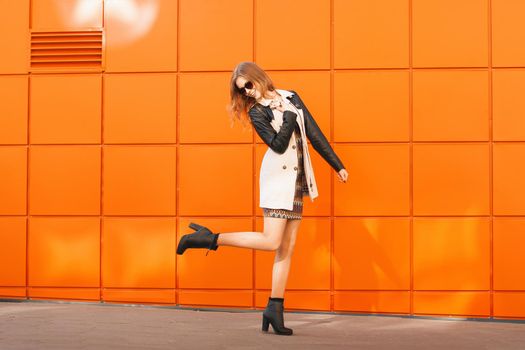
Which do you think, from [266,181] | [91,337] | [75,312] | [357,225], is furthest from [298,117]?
[75,312]

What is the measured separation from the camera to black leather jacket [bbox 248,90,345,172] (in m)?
3.97

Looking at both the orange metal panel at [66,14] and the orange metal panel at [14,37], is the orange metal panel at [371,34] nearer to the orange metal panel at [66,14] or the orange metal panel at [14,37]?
the orange metal panel at [66,14]

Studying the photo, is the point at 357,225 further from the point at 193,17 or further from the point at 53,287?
the point at 53,287

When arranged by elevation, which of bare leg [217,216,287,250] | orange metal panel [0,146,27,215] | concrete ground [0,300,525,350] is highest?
orange metal panel [0,146,27,215]

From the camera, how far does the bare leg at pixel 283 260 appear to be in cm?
412

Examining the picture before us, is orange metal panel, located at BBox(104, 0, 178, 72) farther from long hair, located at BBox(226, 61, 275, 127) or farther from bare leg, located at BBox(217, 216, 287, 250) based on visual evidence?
bare leg, located at BBox(217, 216, 287, 250)

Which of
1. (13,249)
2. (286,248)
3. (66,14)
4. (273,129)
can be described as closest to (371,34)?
(273,129)

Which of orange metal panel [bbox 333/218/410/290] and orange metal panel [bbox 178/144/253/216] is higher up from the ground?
orange metal panel [bbox 178/144/253/216]

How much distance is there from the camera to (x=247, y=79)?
4.01 m

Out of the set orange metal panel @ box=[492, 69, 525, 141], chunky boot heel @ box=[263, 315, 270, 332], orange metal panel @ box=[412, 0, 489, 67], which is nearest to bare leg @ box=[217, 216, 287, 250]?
chunky boot heel @ box=[263, 315, 270, 332]

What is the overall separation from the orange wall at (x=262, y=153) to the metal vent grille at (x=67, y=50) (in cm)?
4

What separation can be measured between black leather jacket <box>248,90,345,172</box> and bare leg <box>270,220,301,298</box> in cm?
43

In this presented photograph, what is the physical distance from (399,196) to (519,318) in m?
1.11

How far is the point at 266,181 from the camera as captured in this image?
4.06m
